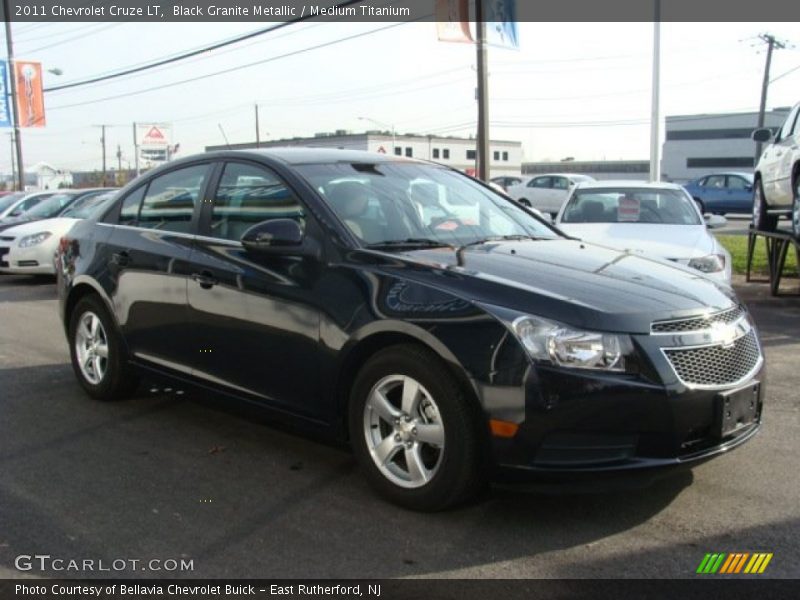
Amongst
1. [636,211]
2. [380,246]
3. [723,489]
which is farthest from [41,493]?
[636,211]

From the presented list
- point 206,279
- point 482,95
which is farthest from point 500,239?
point 482,95

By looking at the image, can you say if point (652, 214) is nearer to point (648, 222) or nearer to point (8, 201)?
point (648, 222)

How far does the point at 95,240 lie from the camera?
543cm

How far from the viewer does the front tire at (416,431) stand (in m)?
3.29

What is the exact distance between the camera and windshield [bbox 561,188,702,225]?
8977mm

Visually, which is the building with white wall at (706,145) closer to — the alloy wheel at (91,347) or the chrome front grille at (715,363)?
the alloy wheel at (91,347)

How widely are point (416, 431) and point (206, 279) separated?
1.65m

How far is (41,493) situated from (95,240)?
7.04 ft

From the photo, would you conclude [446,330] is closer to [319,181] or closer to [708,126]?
[319,181]

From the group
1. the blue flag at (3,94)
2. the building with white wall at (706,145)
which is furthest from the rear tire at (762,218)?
the building with white wall at (706,145)

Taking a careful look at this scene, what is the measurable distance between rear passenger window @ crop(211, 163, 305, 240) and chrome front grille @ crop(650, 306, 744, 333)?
74.6 inches

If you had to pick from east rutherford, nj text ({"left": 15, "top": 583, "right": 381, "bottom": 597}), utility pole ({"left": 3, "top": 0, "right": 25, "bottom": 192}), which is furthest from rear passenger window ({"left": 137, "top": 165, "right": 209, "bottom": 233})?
utility pole ({"left": 3, "top": 0, "right": 25, "bottom": 192})

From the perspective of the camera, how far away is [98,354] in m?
5.41

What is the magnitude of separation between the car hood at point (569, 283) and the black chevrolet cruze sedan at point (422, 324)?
1 cm
